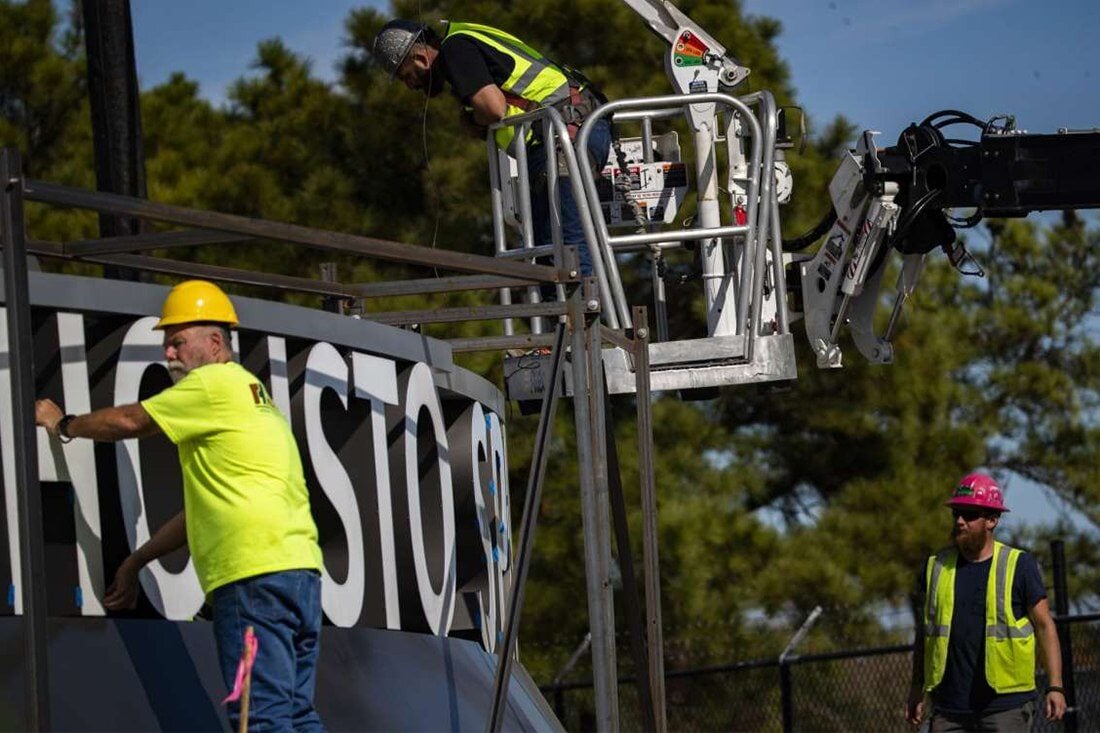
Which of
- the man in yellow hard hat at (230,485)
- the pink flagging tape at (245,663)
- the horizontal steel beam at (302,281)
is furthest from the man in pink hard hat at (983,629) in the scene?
the pink flagging tape at (245,663)

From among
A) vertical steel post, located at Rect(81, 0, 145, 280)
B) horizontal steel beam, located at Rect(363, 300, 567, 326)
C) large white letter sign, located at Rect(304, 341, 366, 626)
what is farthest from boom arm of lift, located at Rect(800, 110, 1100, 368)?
vertical steel post, located at Rect(81, 0, 145, 280)

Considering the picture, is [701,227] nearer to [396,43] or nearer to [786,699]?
[396,43]

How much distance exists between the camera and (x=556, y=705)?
16875mm

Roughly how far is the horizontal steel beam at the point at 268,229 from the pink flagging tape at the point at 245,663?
1271mm

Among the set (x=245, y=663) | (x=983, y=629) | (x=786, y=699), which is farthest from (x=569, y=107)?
(x=786, y=699)

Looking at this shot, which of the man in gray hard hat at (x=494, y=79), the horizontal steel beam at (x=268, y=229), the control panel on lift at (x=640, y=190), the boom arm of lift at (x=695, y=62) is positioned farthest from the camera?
the boom arm of lift at (x=695, y=62)

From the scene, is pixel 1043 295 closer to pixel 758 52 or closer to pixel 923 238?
pixel 758 52

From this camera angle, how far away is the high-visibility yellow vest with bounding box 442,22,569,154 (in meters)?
9.76

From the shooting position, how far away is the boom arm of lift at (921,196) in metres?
9.92

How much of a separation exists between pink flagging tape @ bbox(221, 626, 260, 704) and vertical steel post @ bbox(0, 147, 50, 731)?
0.57 metres

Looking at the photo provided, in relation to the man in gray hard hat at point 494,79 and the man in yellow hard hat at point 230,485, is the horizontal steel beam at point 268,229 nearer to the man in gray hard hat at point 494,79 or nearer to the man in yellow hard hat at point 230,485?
the man in yellow hard hat at point 230,485

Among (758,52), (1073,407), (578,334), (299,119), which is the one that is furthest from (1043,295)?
(578,334)

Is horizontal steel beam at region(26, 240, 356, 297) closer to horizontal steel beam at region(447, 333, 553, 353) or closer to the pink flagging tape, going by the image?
horizontal steel beam at region(447, 333, 553, 353)

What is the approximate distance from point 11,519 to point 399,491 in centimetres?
185
